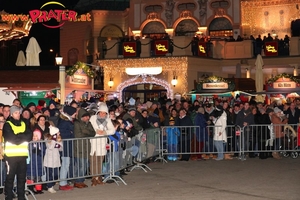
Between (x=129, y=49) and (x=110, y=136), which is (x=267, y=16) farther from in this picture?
(x=110, y=136)

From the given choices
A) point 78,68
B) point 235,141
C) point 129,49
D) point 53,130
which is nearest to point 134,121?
point 53,130

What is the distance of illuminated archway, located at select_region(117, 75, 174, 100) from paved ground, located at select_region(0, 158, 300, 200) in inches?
616

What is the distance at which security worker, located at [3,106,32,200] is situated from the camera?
11094 mm

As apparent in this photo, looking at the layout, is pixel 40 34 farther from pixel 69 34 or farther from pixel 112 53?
pixel 112 53

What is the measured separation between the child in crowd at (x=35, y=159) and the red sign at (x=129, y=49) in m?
21.8

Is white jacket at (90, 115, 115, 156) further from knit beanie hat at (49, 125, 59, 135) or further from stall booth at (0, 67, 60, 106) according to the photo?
stall booth at (0, 67, 60, 106)

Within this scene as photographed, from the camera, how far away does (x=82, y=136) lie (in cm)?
1361

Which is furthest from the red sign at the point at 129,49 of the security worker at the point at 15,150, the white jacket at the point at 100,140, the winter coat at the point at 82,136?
the security worker at the point at 15,150

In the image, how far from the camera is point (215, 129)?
1892 cm

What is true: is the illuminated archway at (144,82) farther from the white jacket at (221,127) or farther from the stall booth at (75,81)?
the white jacket at (221,127)

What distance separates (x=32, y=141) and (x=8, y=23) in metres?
12.9

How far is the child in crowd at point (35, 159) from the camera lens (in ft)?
40.7

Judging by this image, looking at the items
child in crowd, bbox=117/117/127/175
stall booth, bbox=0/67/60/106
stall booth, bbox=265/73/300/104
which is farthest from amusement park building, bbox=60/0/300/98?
child in crowd, bbox=117/117/127/175

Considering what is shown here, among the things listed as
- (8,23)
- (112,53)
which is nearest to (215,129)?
(8,23)
